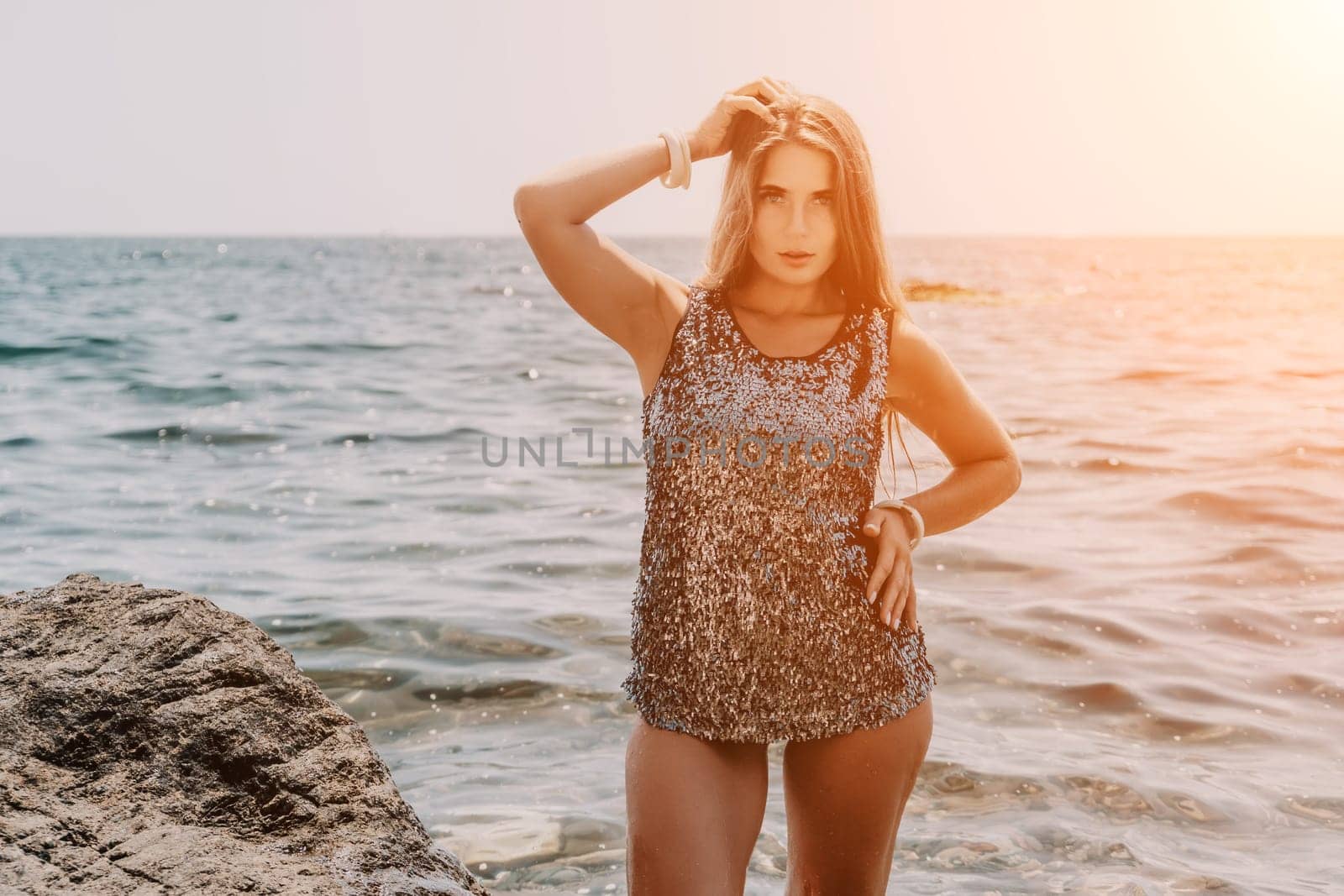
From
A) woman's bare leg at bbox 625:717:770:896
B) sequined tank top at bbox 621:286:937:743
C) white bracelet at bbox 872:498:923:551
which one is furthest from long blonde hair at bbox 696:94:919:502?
woman's bare leg at bbox 625:717:770:896

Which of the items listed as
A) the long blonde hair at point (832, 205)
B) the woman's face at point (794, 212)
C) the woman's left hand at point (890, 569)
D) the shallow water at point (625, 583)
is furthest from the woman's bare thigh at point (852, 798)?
the shallow water at point (625, 583)

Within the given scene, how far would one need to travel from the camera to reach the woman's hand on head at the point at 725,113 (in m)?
2.81

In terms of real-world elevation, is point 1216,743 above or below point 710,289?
below

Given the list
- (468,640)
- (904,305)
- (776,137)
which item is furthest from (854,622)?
(468,640)

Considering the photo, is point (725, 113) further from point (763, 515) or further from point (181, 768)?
point (181, 768)

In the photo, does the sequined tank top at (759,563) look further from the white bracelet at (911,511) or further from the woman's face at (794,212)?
the woman's face at (794,212)

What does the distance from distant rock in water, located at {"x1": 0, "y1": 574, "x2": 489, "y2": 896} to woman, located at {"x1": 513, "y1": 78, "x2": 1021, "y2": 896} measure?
1.83ft

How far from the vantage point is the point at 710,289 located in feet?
9.46

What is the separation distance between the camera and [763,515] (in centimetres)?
266

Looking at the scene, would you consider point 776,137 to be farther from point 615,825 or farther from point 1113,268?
point 1113,268

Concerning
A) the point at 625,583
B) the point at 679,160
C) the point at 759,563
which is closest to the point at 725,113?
the point at 679,160

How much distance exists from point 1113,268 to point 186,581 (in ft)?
255

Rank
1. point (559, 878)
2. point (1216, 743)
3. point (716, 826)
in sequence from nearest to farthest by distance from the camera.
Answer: point (716, 826) < point (559, 878) < point (1216, 743)

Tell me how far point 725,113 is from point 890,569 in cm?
109
